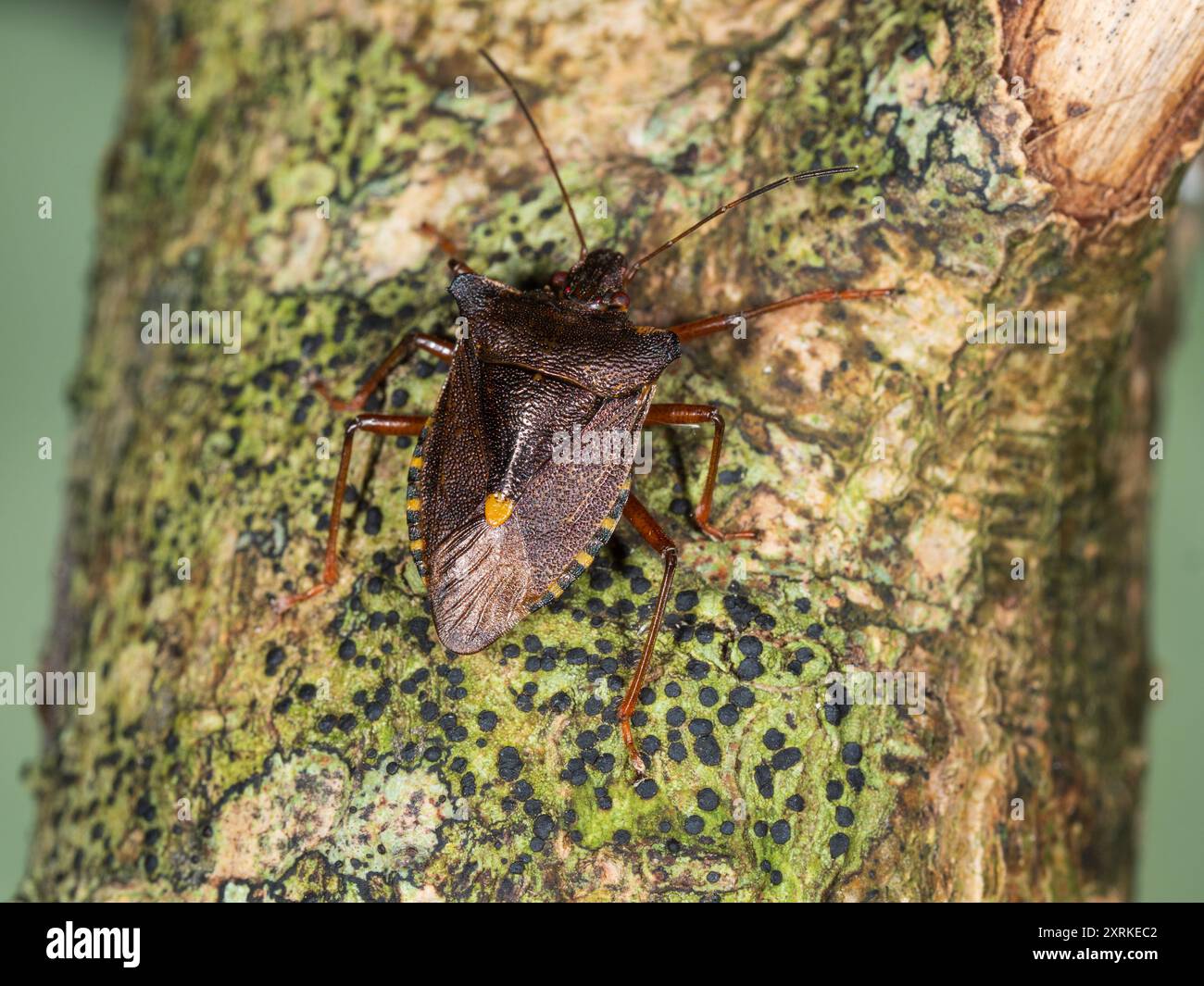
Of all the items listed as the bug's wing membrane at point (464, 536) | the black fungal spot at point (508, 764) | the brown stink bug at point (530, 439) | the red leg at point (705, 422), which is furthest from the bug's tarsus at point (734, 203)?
the black fungal spot at point (508, 764)

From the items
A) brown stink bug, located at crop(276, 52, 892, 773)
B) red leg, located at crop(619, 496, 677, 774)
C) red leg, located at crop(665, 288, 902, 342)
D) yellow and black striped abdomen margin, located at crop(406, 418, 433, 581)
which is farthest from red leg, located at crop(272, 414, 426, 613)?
red leg, located at crop(665, 288, 902, 342)

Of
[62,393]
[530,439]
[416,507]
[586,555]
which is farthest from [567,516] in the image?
[62,393]

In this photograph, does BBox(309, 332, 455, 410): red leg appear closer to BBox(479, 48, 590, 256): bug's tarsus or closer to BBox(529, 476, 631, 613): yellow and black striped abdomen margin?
BBox(479, 48, 590, 256): bug's tarsus

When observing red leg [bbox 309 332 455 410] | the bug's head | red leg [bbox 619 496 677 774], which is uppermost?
the bug's head

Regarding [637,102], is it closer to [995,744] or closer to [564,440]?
[564,440]

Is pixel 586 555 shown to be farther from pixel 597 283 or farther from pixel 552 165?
pixel 552 165

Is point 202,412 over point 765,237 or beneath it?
beneath
